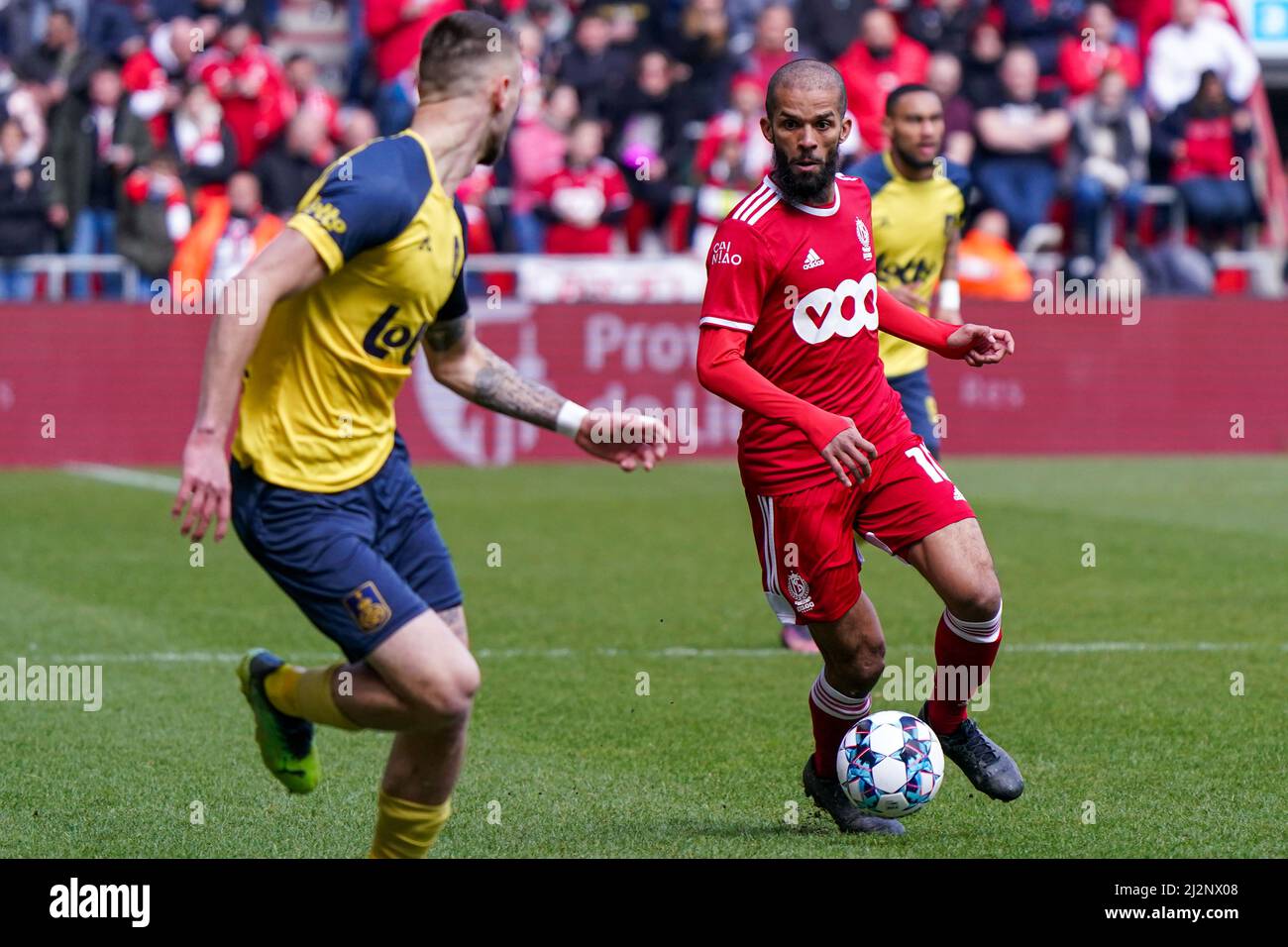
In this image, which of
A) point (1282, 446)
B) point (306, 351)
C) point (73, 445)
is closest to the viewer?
point (306, 351)

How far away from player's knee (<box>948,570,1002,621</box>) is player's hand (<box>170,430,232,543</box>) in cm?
253

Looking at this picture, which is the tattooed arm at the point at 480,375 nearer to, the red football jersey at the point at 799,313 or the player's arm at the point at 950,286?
the red football jersey at the point at 799,313

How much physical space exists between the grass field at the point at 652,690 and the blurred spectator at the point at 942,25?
23.8 ft

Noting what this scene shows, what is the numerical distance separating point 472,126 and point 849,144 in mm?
15275

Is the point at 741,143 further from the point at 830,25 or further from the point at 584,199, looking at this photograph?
the point at 830,25

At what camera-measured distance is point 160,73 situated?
21.0 m

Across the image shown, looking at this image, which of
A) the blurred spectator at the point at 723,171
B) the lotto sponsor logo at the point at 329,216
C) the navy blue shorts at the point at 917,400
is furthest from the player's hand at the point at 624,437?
the blurred spectator at the point at 723,171

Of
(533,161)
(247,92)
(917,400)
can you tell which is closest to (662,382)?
(533,161)

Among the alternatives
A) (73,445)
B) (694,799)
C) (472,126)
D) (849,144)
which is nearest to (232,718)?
(694,799)

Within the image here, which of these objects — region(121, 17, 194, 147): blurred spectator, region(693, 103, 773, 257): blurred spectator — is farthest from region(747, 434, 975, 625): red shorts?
region(121, 17, 194, 147): blurred spectator

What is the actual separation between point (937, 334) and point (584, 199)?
556 inches
